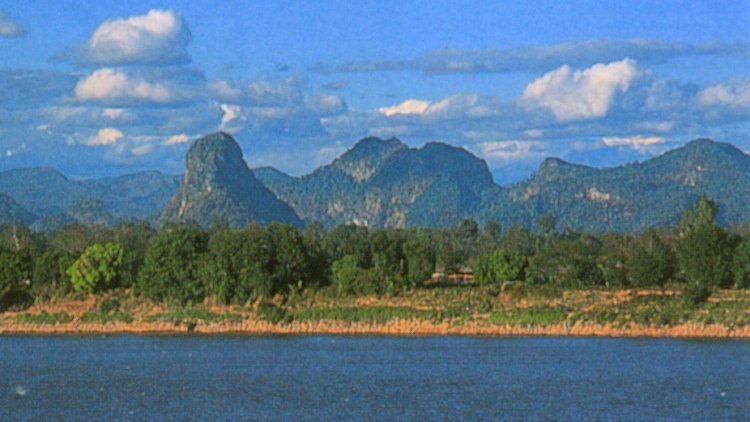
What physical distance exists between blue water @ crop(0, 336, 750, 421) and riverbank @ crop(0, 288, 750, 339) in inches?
134

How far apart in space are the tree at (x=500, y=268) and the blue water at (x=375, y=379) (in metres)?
25.5

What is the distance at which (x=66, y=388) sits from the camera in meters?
53.6

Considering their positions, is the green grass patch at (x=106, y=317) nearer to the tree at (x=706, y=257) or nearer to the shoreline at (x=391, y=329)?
the shoreline at (x=391, y=329)

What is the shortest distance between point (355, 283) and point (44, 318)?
23.8m

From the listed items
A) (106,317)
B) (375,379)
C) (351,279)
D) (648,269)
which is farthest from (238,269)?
(375,379)

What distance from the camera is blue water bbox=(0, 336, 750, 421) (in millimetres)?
45375

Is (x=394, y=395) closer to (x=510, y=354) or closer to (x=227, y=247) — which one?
(x=510, y=354)

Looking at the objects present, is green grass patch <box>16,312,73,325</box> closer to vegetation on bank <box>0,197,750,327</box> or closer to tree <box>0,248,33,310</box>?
vegetation on bank <box>0,197,750,327</box>

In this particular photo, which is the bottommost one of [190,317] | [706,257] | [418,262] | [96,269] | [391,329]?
[391,329]

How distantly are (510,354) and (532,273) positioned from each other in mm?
38202

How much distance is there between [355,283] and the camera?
95.4m

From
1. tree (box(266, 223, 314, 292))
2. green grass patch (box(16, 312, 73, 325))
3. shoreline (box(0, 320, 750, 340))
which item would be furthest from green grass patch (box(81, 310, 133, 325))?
tree (box(266, 223, 314, 292))

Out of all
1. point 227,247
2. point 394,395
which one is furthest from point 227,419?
point 227,247

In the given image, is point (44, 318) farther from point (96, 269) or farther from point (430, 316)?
point (430, 316)
